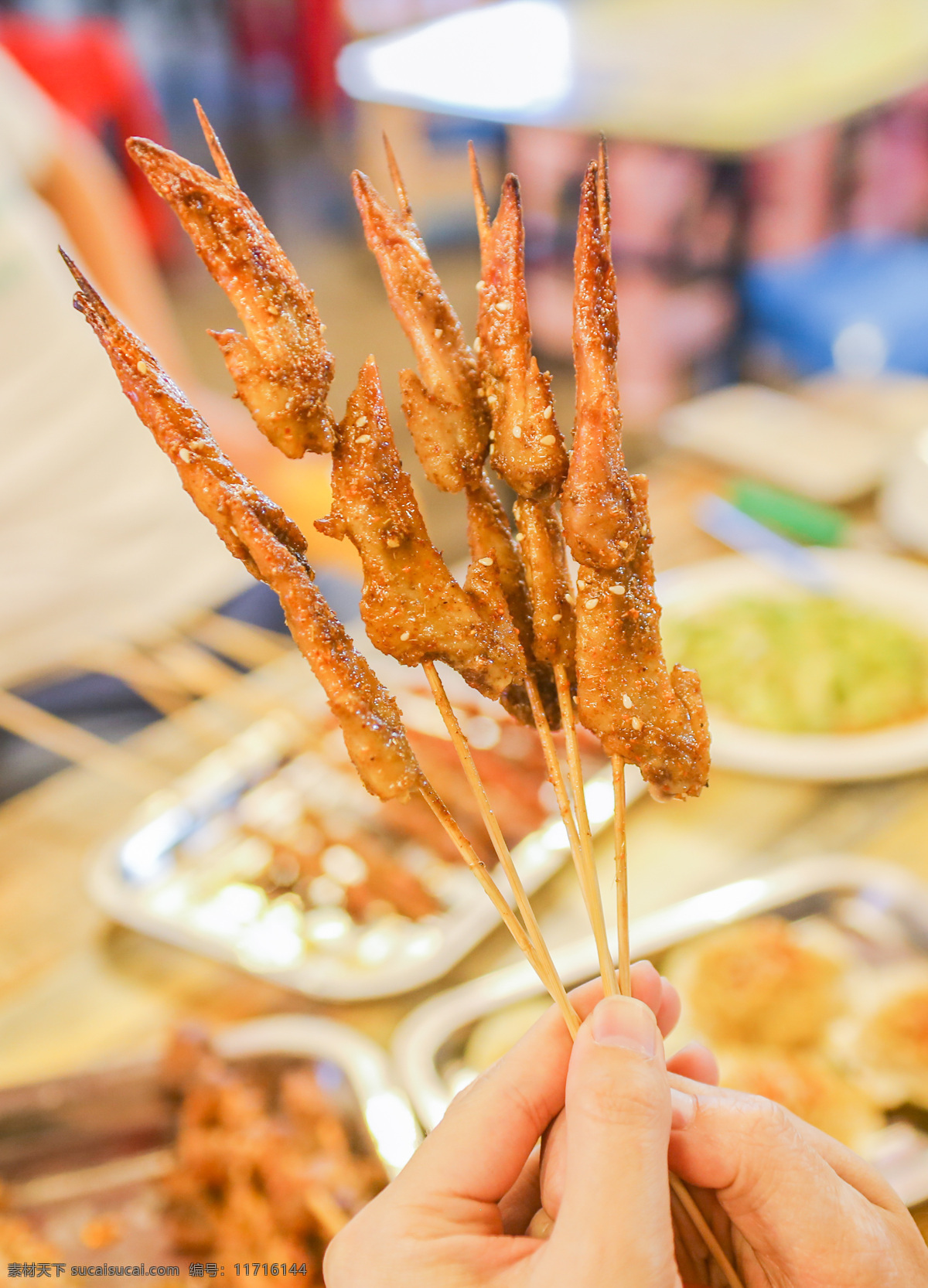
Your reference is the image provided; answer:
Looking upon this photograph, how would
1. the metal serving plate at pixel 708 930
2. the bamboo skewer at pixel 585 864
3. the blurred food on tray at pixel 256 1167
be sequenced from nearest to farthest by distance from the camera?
the bamboo skewer at pixel 585 864 → the blurred food on tray at pixel 256 1167 → the metal serving plate at pixel 708 930

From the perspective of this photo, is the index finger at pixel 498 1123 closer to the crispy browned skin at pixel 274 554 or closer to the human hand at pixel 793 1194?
the human hand at pixel 793 1194

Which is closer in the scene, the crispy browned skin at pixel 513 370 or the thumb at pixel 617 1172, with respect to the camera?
the thumb at pixel 617 1172

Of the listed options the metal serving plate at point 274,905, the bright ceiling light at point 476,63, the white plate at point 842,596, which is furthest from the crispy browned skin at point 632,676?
the bright ceiling light at point 476,63

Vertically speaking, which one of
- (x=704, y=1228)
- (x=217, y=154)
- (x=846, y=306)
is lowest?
(x=846, y=306)

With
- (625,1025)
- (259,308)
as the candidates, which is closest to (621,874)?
(625,1025)

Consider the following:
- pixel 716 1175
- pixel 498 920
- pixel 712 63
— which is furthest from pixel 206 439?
pixel 712 63

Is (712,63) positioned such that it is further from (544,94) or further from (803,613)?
(803,613)

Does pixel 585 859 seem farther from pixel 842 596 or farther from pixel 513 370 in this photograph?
pixel 842 596
